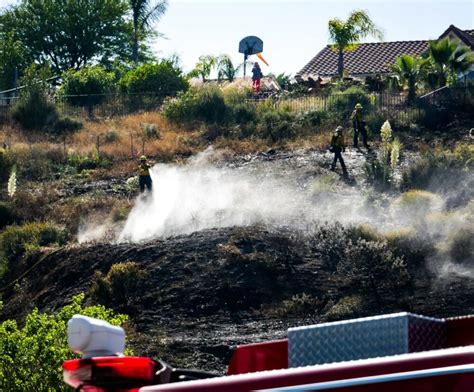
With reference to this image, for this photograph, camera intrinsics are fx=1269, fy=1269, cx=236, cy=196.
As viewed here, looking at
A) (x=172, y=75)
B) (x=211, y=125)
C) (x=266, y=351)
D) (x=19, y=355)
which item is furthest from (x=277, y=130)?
(x=266, y=351)

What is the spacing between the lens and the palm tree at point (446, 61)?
1800 inches

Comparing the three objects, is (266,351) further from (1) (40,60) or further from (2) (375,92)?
(1) (40,60)

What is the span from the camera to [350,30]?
A: 53500mm

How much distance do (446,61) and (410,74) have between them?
65.7 inches

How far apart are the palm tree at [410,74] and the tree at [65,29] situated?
105ft

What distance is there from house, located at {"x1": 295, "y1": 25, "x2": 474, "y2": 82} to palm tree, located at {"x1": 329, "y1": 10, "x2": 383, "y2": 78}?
2593mm

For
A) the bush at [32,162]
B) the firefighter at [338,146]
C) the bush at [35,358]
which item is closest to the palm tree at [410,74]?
the firefighter at [338,146]

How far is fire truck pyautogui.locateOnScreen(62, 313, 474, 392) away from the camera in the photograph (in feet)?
19.8

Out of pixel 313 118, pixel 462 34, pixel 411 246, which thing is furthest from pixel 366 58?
pixel 411 246

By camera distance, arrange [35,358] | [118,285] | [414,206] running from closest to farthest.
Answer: [35,358] < [118,285] < [414,206]

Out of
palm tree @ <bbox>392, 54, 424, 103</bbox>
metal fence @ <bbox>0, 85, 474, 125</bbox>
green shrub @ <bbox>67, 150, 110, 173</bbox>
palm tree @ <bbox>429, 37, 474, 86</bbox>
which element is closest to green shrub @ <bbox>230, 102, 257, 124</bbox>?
metal fence @ <bbox>0, 85, 474, 125</bbox>

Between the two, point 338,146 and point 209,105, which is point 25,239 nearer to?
point 338,146

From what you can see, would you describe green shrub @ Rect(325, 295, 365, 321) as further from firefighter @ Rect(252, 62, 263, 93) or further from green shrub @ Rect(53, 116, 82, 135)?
firefighter @ Rect(252, 62, 263, 93)

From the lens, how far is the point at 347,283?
27.0m
